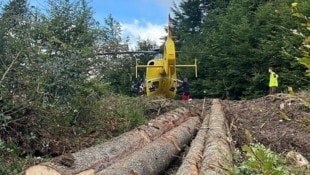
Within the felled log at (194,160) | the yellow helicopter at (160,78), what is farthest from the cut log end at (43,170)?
the yellow helicopter at (160,78)

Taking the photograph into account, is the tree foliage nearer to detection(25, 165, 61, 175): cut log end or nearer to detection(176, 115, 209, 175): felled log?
detection(176, 115, 209, 175): felled log

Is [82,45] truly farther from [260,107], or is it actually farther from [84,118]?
[260,107]

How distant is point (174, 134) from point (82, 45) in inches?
153

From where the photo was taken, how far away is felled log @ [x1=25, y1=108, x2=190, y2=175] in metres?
4.83

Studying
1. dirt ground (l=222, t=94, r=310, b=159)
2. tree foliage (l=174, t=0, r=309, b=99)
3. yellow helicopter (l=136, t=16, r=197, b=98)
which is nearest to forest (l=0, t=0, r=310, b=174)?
dirt ground (l=222, t=94, r=310, b=159)

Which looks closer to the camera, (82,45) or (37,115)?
(37,115)

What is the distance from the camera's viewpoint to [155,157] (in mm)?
6133

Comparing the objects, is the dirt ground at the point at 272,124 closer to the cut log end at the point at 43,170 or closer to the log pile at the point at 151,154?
the log pile at the point at 151,154

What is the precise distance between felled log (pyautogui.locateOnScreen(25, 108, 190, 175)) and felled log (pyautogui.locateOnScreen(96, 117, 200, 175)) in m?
0.21

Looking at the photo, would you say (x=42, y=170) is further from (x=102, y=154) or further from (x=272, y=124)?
(x=272, y=124)

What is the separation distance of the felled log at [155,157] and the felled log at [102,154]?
0.68 ft

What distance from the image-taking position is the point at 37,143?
711 cm

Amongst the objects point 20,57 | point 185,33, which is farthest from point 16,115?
point 185,33

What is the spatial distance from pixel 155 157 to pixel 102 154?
656 mm
